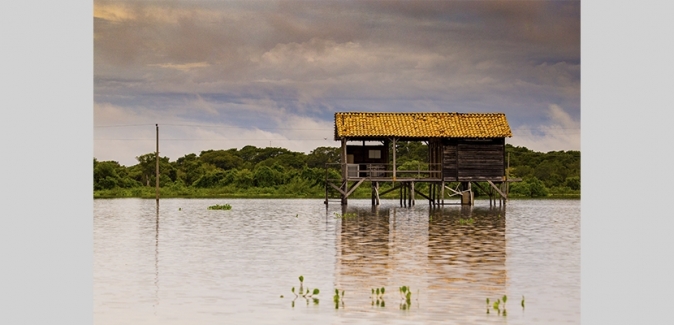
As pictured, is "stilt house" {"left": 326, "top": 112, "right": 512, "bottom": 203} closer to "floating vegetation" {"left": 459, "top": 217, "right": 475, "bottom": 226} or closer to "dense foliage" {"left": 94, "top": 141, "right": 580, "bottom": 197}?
"floating vegetation" {"left": 459, "top": 217, "right": 475, "bottom": 226}

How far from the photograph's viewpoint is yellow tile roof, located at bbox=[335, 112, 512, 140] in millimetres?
48531

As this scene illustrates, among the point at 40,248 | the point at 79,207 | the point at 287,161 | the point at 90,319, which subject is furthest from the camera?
the point at 287,161

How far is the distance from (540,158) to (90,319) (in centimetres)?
6875

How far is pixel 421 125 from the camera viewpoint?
163 feet

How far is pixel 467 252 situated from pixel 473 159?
26277 millimetres

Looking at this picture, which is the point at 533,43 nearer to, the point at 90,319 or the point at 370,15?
the point at 370,15

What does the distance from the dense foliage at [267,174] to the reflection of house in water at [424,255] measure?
1407 inches

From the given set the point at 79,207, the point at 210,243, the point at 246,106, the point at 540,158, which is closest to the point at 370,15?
the point at 246,106

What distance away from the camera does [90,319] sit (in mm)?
14938

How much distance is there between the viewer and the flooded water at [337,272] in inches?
597

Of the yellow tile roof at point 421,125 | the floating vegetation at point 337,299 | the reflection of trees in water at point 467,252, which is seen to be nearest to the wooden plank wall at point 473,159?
the yellow tile roof at point 421,125

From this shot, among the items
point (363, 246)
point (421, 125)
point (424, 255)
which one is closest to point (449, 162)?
point (421, 125)

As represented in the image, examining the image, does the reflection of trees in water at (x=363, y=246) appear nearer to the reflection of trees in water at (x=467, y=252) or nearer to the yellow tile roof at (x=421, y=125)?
the reflection of trees in water at (x=467, y=252)

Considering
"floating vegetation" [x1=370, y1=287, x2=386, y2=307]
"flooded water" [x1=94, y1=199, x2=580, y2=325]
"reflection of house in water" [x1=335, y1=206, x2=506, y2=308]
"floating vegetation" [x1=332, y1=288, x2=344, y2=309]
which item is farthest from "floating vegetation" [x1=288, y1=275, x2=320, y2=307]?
"floating vegetation" [x1=370, y1=287, x2=386, y2=307]
